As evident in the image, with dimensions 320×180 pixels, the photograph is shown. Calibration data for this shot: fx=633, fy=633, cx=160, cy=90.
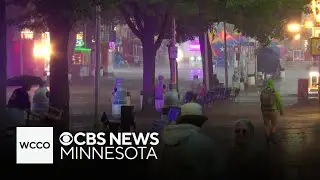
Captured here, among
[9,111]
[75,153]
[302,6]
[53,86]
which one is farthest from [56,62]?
[302,6]

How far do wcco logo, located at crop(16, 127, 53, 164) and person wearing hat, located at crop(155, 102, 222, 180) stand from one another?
18.7ft

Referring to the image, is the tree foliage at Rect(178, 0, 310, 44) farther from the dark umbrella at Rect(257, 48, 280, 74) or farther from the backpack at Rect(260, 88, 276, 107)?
the dark umbrella at Rect(257, 48, 280, 74)

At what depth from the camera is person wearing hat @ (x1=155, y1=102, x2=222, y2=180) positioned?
5.02m

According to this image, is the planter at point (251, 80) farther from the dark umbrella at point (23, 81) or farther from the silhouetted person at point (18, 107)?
the silhouetted person at point (18, 107)

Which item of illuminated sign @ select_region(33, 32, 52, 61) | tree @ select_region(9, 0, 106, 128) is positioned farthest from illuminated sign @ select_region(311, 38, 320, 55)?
illuminated sign @ select_region(33, 32, 52, 61)

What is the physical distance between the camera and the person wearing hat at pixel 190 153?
5016mm

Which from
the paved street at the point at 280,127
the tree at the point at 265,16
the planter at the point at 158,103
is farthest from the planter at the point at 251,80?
the planter at the point at 158,103

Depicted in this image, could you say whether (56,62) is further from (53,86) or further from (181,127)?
(181,127)

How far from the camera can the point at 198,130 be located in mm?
5230

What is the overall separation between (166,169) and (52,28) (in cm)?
1504

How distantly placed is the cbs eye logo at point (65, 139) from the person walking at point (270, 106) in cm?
505

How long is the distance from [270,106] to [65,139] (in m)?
5.36

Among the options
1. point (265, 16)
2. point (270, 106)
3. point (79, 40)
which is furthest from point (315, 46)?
point (79, 40)

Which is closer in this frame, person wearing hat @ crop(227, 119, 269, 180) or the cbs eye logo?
person wearing hat @ crop(227, 119, 269, 180)
